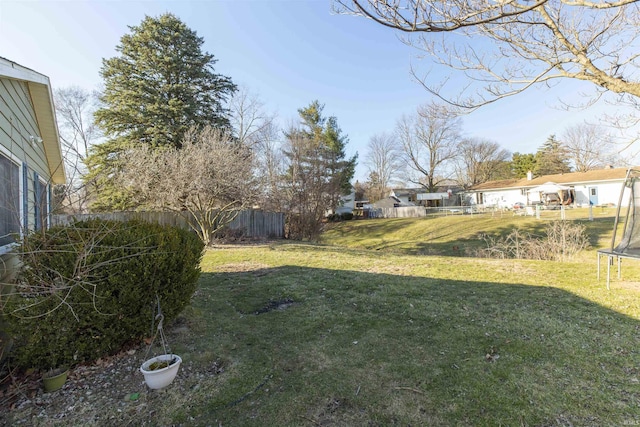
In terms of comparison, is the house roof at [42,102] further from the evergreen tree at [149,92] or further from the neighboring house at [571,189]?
the neighboring house at [571,189]

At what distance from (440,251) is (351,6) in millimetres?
12222

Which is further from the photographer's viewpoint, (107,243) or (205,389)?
(107,243)

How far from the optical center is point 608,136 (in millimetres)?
5090

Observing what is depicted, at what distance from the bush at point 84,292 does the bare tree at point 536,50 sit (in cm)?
334

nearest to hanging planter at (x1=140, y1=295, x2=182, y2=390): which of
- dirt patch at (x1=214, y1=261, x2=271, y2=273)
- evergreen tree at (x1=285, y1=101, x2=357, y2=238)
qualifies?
dirt patch at (x1=214, y1=261, x2=271, y2=273)

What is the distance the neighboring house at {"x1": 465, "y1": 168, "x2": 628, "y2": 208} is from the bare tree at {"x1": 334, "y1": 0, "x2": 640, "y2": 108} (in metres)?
24.3

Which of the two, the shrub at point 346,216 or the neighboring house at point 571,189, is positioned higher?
the neighboring house at point 571,189

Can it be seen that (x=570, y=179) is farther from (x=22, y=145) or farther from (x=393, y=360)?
(x=22, y=145)

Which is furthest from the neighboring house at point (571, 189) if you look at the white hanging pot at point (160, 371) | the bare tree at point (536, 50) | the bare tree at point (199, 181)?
the white hanging pot at point (160, 371)

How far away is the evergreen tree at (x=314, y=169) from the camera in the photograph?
51.8ft

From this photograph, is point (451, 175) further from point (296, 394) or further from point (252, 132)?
point (296, 394)

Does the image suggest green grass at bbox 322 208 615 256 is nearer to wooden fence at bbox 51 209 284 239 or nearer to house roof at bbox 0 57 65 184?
wooden fence at bbox 51 209 284 239

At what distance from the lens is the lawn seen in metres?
2.05

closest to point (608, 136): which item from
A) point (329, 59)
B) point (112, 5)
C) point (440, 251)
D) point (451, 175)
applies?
point (329, 59)
